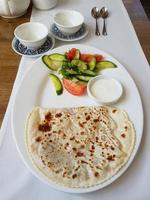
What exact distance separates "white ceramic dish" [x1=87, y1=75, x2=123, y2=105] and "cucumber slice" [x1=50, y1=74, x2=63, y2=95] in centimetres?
9

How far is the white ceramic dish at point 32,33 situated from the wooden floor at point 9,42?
7cm

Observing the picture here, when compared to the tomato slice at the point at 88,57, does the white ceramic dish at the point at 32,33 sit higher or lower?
higher

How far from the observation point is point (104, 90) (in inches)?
34.6

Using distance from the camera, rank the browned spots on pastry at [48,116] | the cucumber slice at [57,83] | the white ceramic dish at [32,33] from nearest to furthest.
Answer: the browned spots on pastry at [48,116]
the cucumber slice at [57,83]
the white ceramic dish at [32,33]

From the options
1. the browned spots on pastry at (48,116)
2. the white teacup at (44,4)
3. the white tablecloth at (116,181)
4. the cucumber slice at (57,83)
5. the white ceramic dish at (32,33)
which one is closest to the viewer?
the white tablecloth at (116,181)

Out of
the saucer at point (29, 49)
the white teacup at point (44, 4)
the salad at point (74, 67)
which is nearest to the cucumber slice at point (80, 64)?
the salad at point (74, 67)

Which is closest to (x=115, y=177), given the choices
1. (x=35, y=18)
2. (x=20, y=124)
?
(x=20, y=124)

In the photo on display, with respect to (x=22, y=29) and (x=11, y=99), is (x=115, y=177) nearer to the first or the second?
(x=11, y=99)

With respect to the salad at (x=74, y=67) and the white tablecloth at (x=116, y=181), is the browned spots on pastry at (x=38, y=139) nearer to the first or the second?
→ the white tablecloth at (x=116, y=181)

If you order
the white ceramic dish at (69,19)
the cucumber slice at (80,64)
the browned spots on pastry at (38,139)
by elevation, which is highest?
the white ceramic dish at (69,19)

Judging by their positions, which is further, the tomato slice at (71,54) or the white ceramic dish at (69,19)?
the white ceramic dish at (69,19)

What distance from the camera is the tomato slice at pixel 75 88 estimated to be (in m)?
0.87

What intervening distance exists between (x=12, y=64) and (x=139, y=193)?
63 cm

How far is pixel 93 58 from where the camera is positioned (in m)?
0.97
